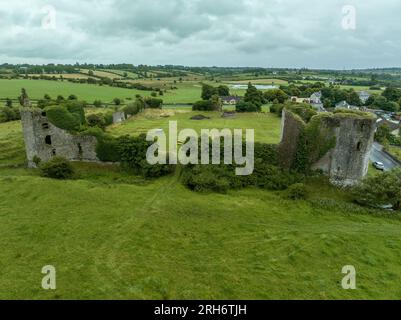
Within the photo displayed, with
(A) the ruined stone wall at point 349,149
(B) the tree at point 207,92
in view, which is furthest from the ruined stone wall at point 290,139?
(B) the tree at point 207,92

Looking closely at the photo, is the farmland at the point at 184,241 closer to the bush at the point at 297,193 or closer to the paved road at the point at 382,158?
the bush at the point at 297,193

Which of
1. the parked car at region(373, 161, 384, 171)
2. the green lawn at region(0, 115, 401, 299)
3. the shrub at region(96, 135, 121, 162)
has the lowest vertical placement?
the green lawn at region(0, 115, 401, 299)

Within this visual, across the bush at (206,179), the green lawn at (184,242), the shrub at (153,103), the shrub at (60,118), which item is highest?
the shrub at (60,118)

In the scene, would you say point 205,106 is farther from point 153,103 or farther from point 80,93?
point 80,93

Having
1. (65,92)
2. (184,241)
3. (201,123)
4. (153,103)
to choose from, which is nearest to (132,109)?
(153,103)

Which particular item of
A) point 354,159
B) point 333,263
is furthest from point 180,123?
point 333,263

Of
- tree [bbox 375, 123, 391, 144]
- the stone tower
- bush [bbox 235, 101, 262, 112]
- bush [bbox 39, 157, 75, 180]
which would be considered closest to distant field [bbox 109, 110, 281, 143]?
bush [bbox 235, 101, 262, 112]

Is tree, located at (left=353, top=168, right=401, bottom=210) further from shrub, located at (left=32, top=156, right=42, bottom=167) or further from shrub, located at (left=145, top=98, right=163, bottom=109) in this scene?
shrub, located at (left=145, top=98, right=163, bottom=109)
